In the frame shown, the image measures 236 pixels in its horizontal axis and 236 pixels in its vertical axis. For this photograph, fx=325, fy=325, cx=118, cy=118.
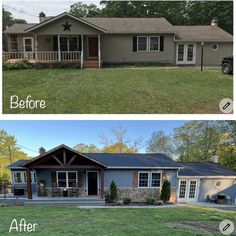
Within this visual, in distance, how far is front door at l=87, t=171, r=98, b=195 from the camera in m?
8.32

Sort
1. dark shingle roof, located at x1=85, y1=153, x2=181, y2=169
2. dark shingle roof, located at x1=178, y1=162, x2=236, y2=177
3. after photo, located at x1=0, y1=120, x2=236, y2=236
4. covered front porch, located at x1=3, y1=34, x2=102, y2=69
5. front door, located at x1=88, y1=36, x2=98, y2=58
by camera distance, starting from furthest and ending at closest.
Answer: front door, located at x1=88, y1=36, x2=98, y2=58, covered front porch, located at x1=3, y1=34, x2=102, y2=69, dark shingle roof, located at x1=178, y1=162, x2=236, y2=177, dark shingle roof, located at x1=85, y1=153, x2=181, y2=169, after photo, located at x1=0, y1=120, x2=236, y2=236

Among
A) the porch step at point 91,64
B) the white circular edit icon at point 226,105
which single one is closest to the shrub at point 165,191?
the white circular edit icon at point 226,105

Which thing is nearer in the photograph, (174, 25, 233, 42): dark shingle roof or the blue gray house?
the blue gray house

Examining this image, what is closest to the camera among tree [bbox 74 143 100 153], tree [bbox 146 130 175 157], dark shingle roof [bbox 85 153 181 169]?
tree [bbox 146 130 175 157]

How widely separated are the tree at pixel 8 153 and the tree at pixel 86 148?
1.18 meters

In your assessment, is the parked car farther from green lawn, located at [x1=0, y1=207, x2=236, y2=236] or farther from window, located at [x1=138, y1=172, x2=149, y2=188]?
green lawn, located at [x1=0, y1=207, x2=236, y2=236]

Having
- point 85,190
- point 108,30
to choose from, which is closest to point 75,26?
point 108,30

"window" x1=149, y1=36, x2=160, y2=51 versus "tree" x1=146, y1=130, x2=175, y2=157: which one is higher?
"window" x1=149, y1=36, x2=160, y2=51

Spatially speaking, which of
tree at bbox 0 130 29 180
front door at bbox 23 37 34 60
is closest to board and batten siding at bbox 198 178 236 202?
tree at bbox 0 130 29 180

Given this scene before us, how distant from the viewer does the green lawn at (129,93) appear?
5.38 meters

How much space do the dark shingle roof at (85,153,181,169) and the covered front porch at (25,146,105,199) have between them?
182 millimetres

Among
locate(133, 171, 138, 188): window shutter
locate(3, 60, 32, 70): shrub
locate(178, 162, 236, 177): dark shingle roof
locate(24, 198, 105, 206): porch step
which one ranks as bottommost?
locate(24, 198, 105, 206): porch step

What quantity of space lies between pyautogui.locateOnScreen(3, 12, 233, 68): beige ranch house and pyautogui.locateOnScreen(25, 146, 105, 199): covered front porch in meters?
3.56

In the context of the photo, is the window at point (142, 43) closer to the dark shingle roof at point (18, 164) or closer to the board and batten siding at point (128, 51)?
the board and batten siding at point (128, 51)
